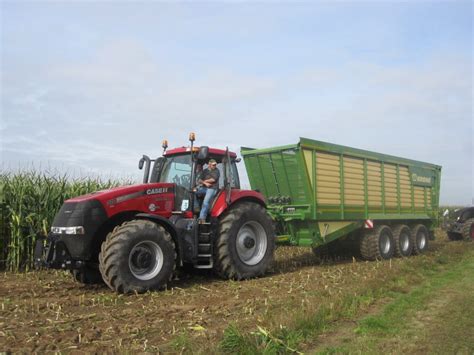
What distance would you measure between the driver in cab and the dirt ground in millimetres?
1290

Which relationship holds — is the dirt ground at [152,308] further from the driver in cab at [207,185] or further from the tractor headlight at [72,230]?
the driver in cab at [207,185]

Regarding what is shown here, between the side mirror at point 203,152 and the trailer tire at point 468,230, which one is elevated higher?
the side mirror at point 203,152

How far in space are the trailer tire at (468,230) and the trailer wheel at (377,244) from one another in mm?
6647

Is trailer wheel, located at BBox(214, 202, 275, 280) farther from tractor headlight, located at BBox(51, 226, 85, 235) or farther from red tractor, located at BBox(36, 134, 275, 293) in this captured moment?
tractor headlight, located at BBox(51, 226, 85, 235)

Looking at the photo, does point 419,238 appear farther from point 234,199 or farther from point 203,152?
point 203,152

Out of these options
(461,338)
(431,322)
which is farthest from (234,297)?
(461,338)

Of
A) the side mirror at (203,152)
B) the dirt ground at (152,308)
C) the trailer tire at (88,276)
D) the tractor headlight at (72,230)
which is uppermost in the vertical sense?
the side mirror at (203,152)

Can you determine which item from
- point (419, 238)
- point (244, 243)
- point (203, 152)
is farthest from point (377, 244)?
point (203, 152)

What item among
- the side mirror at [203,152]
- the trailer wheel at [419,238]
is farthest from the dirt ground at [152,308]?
the trailer wheel at [419,238]

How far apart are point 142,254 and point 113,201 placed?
0.94m

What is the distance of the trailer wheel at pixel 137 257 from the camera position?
661 centimetres

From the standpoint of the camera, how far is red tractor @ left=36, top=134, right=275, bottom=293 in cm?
676

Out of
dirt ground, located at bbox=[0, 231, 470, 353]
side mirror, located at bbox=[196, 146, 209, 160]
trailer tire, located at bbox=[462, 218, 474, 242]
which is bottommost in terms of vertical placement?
dirt ground, located at bbox=[0, 231, 470, 353]

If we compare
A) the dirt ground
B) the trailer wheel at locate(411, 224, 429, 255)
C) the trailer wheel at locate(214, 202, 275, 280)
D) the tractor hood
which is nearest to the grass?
the dirt ground
